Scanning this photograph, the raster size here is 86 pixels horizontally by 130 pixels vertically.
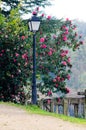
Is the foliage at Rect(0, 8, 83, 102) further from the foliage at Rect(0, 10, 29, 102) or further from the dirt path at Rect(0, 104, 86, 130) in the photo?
the dirt path at Rect(0, 104, 86, 130)

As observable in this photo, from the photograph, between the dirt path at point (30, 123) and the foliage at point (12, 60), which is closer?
the dirt path at point (30, 123)

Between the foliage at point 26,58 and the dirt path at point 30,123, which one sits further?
the foliage at point 26,58

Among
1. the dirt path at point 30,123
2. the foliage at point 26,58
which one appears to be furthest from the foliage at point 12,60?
the dirt path at point 30,123

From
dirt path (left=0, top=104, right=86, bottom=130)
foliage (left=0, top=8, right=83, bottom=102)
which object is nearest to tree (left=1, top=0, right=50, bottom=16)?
foliage (left=0, top=8, right=83, bottom=102)

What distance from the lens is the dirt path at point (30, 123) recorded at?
1002cm

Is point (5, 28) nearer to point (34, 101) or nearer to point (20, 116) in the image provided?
point (34, 101)

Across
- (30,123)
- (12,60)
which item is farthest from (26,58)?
(30,123)

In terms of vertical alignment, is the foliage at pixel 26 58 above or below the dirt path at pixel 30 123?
above

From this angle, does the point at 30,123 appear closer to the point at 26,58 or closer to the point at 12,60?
the point at 12,60

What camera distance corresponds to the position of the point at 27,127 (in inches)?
391

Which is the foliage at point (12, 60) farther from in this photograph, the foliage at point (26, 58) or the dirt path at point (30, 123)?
the dirt path at point (30, 123)

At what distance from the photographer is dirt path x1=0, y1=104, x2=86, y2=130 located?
1002 centimetres

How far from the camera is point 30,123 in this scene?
417 inches

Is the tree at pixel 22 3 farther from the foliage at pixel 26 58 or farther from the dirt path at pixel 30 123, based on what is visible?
the dirt path at pixel 30 123
